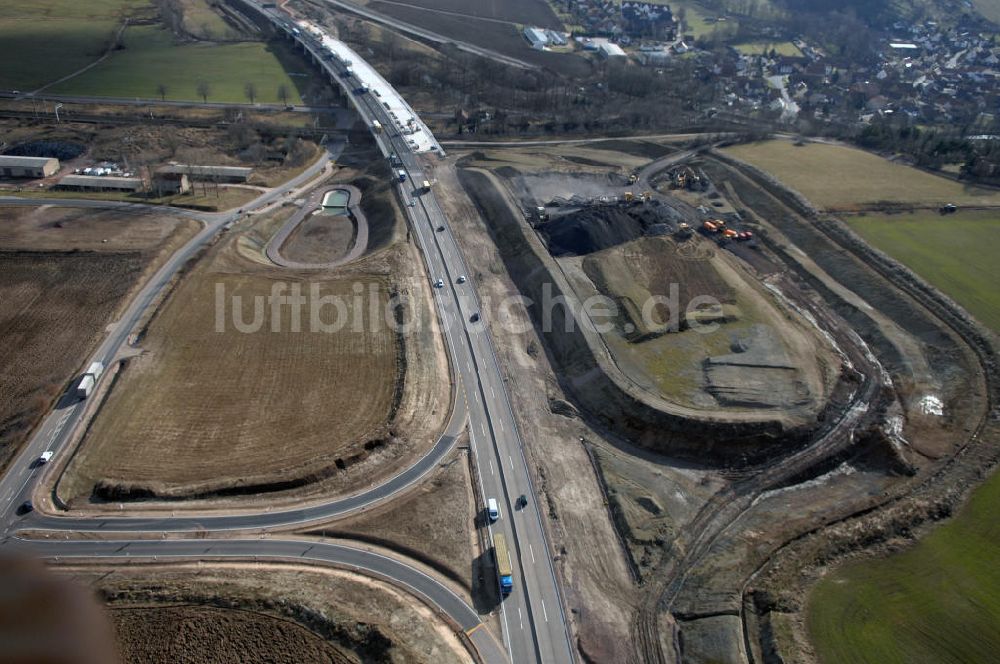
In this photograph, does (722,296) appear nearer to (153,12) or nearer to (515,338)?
(515,338)

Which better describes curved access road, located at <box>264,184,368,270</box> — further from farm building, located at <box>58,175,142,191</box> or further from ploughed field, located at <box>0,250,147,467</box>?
A: farm building, located at <box>58,175,142,191</box>

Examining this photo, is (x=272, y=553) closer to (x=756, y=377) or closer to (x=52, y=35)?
(x=756, y=377)

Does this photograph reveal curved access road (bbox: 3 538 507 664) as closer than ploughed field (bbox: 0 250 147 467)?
Yes

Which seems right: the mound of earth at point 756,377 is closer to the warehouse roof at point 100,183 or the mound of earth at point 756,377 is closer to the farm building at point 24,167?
the warehouse roof at point 100,183

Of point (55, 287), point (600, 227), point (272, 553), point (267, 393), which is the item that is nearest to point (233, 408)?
point (267, 393)

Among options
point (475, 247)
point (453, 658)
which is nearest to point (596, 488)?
point (453, 658)

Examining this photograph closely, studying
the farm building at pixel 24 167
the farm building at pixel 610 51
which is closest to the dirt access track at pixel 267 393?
the farm building at pixel 24 167

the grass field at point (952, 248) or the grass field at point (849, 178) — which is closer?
A: the grass field at point (952, 248)

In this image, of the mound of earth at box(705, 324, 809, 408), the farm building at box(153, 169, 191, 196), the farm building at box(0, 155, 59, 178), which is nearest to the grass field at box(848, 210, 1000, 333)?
the mound of earth at box(705, 324, 809, 408)
